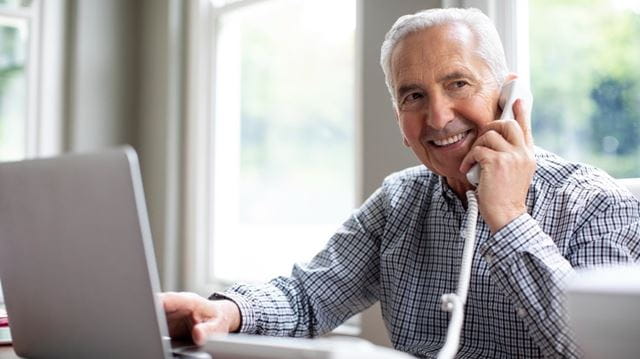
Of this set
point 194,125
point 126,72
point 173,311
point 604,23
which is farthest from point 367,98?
point 126,72

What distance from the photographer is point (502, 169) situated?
125cm

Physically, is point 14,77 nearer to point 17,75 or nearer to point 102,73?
point 17,75

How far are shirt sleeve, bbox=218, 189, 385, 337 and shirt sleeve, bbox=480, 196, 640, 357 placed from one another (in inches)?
18.4

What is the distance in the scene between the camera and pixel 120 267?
2.68 ft

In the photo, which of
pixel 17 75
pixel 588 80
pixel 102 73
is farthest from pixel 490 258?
pixel 17 75

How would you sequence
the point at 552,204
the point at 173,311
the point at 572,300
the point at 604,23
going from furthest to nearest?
the point at 604,23 < the point at 552,204 < the point at 173,311 < the point at 572,300

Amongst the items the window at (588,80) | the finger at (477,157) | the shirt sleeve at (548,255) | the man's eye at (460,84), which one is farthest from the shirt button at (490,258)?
the window at (588,80)

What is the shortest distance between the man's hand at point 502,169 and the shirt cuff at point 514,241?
0.06ft

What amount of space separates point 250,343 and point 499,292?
77cm

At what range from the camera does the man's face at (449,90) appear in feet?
4.78

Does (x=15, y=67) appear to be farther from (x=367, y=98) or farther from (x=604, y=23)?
(x=604, y=23)

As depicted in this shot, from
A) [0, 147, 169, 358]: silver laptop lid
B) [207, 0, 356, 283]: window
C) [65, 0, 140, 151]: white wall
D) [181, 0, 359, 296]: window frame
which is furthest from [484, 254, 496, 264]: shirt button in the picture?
[65, 0, 140, 151]: white wall

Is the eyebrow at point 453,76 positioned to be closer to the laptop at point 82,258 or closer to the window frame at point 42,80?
the laptop at point 82,258

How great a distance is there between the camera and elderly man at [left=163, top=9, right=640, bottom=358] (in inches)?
46.7
